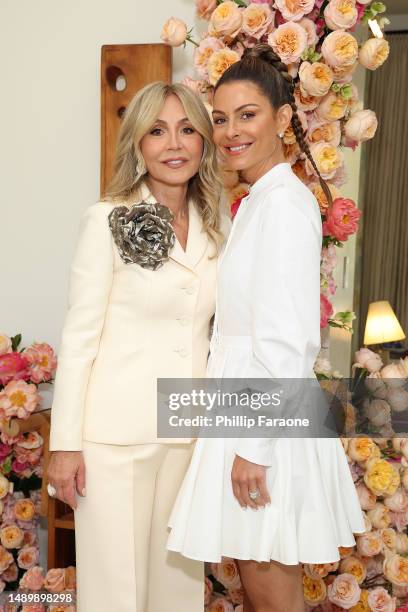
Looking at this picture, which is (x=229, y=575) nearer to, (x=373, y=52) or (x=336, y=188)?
(x=336, y=188)

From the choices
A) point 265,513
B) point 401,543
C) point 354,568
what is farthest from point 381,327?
point 265,513

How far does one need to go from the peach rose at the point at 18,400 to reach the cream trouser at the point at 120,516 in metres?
0.69

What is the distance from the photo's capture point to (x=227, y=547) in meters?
1.47

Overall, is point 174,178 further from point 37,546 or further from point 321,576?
point 37,546

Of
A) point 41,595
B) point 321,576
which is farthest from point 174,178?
point 41,595

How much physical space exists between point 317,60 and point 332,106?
5.1 inches

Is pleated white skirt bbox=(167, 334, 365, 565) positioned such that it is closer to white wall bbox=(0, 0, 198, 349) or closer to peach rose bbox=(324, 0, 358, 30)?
peach rose bbox=(324, 0, 358, 30)

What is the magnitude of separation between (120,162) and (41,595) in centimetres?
151

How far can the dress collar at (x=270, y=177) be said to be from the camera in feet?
5.00

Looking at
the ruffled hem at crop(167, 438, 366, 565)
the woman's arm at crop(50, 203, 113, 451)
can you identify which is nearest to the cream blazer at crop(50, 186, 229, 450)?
the woman's arm at crop(50, 203, 113, 451)

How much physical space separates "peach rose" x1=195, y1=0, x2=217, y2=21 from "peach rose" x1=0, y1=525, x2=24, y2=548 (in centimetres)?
182

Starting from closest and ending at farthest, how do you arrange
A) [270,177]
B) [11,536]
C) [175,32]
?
1. [270,177]
2. [175,32]
3. [11,536]

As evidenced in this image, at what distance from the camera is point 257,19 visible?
6.14ft

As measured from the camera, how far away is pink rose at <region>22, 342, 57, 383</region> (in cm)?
240
